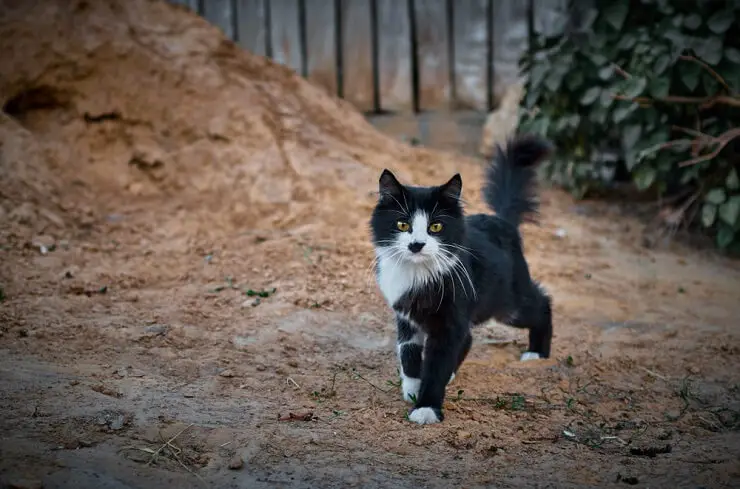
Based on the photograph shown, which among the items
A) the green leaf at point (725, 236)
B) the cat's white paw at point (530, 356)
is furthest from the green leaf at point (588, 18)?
the cat's white paw at point (530, 356)

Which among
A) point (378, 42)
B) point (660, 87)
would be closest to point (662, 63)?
point (660, 87)

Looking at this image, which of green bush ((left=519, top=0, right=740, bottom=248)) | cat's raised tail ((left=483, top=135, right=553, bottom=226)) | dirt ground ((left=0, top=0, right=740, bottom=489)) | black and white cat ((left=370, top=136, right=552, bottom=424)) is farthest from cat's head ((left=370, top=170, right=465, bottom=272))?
green bush ((left=519, top=0, right=740, bottom=248))

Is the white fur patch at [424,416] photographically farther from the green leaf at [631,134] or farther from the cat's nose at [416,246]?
the green leaf at [631,134]

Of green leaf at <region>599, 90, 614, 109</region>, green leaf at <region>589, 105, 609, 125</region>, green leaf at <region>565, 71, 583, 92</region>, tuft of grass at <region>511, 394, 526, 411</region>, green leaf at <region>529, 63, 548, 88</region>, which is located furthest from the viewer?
green leaf at <region>529, 63, 548, 88</region>

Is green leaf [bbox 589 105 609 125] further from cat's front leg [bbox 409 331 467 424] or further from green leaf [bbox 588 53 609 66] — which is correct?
cat's front leg [bbox 409 331 467 424]

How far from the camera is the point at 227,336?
14.6 ft

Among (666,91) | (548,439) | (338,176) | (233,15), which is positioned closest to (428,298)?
(548,439)

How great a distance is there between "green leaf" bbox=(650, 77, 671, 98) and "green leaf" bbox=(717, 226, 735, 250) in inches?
47.9

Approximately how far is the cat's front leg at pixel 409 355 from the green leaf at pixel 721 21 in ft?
12.7

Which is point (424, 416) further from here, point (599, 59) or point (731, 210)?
point (599, 59)

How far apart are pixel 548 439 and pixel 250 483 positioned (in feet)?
4.41

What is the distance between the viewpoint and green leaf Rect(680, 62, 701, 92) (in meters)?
6.10

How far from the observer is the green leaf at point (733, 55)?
5973 mm

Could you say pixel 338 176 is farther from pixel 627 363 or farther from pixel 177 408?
pixel 177 408
